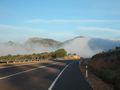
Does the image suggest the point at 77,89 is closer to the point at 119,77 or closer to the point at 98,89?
the point at 98,89

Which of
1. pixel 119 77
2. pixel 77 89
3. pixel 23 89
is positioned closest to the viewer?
pixel 23 89

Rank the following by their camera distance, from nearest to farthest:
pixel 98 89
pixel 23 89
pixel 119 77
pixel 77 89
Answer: pixel 23 89 < pixel 77 89 < pixel 98 89 < pixel 119 77

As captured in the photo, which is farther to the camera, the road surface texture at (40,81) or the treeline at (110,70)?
the treeline at (110,70)

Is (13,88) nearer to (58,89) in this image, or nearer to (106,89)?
(58,89)

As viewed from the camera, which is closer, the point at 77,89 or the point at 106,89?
the point at 77,89

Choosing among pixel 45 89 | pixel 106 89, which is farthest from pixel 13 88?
pixel 106 89

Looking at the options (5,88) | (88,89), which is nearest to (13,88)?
(5,88)

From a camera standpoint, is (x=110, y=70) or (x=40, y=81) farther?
(x=110, y=70)

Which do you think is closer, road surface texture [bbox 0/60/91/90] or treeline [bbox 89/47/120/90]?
road surface texture [bbox 0/60/91/90]

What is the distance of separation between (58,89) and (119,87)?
4.00m

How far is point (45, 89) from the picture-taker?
15.4 meters

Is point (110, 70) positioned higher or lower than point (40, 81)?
higher

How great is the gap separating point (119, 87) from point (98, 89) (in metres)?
1.33

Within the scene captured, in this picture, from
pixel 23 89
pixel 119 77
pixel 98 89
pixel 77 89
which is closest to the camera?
pixel 23 89
